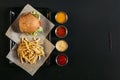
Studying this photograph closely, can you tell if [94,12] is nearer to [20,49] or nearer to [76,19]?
[76,19]

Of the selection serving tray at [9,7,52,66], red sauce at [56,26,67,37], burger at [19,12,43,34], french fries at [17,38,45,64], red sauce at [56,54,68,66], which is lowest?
red sauce at [56,54,68,66]

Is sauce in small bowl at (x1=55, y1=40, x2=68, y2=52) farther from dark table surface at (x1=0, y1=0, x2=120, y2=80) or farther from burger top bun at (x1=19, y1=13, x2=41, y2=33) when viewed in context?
burger top bun at (x1=19, y1=13, x2=41, y2=33)

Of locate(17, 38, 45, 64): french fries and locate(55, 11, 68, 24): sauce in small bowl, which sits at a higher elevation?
locate(55, 11, 68, 24): sauce in small bowl

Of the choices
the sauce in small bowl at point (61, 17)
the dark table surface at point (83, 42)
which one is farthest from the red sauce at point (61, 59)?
the sauce in small bowl at point (61, 17)

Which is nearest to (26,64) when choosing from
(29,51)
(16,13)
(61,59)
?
(29,51)

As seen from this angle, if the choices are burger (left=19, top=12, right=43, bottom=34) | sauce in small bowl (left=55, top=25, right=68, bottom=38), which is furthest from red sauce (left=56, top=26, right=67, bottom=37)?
burger (left=19, top=12, right=43, bottom=34)

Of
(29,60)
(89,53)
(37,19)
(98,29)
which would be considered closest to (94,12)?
(98,29)

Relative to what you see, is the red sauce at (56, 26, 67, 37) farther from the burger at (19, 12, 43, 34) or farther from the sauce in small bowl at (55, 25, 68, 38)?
the burger at (19, 12, 43, 34)
